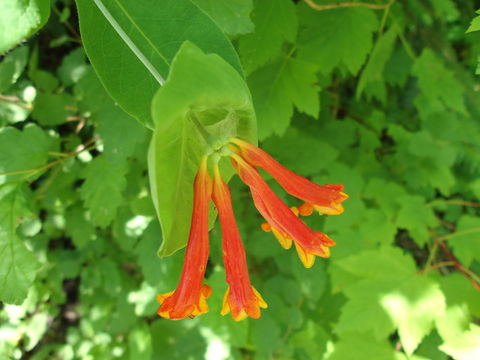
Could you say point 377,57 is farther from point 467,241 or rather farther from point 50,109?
point 50,109

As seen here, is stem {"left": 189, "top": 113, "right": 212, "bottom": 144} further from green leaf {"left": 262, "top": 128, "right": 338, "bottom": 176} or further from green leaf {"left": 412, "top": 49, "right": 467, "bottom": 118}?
green leaf {"left": 412, "top": 49, "right": 467, "bottom": 118}

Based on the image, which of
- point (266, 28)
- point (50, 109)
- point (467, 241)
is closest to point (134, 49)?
point (266, 28)

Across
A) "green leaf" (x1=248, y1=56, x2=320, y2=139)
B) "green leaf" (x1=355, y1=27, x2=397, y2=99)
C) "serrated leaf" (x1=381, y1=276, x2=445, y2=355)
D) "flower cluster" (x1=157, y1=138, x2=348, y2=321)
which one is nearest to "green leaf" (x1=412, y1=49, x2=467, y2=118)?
"green leaf" (x1=355, y1=27, x2=397, y2=99)

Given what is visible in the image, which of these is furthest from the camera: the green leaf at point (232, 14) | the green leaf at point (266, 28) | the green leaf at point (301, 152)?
the green leaf at point (301, 152)

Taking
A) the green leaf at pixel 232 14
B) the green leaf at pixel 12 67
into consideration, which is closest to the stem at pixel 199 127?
the green leaf at pixel 232 14

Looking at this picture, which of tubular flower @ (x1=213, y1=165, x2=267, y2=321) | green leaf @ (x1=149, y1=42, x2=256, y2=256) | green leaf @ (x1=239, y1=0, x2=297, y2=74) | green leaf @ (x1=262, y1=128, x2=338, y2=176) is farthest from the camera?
green leaf @ (x1=262, y1=128, x2=338, y2=176)

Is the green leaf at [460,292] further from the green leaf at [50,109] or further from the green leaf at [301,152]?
the green leaf at [50,109]
